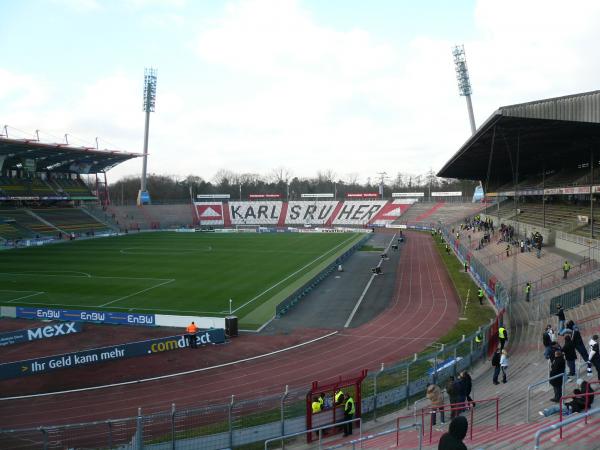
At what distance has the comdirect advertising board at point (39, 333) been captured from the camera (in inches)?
846

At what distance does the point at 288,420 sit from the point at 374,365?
759 centimetres

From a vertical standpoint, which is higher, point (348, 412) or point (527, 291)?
point (527, 291)

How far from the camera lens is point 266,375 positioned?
699 inches

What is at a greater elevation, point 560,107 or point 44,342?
point 560,107

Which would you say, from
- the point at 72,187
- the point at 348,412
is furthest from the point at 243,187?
the point at 348,412

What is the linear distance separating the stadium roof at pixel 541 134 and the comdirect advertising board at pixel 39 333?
22120 millimetres

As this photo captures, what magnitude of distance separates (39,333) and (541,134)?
27740mm

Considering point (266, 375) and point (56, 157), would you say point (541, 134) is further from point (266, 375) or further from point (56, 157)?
point (56, 157)

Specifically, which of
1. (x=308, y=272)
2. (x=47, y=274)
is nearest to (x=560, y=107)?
(x=308, y=272)

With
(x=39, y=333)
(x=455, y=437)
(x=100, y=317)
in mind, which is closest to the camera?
(x=455, y=437)

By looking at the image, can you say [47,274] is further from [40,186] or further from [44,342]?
[40,186]

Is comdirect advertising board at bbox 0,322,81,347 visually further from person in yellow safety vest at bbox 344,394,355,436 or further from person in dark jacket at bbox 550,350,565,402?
person in dark jacket at bbox 550,350,565,402

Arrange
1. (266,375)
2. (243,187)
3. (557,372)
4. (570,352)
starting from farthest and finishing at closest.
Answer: (243,187), (266,375), (570,352), (557,372)

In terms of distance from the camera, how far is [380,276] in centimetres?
3866
